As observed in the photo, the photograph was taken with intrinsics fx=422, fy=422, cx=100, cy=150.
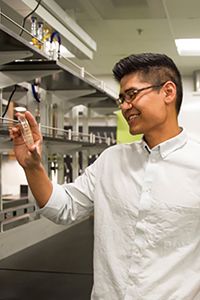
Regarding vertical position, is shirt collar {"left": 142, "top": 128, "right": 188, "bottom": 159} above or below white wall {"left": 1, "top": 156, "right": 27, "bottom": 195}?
above

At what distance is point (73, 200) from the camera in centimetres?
125

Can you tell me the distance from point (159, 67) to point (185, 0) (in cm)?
290

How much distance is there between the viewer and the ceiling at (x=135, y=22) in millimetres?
3914

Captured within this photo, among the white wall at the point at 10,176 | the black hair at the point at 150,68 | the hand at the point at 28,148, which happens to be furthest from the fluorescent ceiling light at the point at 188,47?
the hand at the point at 28,148

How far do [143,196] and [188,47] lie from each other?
→ 15.8 ft

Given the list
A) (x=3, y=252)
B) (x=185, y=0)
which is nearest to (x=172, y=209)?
(x=3, y=252)

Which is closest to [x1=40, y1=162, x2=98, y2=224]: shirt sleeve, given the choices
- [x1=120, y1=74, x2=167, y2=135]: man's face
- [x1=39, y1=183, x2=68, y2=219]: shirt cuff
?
[x1=39, y1=183, x2=68, y2=219]: shirt cuff

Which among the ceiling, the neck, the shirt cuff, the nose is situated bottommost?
the shirt cuff

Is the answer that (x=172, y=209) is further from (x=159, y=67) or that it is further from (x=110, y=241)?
(x=159, y=67)

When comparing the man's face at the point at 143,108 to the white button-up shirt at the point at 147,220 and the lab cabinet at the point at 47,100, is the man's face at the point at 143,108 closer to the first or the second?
the white button-up shirt at the point at 147,220

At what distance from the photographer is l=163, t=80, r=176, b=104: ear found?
1.15 meters

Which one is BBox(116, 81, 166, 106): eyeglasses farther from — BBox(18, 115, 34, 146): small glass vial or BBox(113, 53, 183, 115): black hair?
BBox(18, 115, 34, 146): small glass vial

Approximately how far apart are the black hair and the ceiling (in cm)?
280

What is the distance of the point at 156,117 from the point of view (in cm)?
114
